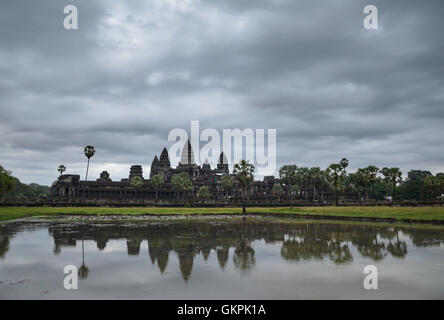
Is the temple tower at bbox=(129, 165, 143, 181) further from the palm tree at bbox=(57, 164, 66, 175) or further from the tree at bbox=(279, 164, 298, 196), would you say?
the tree at bbox=(279, 164, 298, 196)

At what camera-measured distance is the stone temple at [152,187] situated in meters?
104

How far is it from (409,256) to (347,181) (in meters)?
147

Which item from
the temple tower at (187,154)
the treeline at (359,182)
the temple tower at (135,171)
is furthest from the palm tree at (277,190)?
the temple tower at (135,171)

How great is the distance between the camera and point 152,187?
11075cm

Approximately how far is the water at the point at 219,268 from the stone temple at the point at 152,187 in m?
61.4

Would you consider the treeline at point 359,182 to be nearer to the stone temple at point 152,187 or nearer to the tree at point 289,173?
the tree at point 289,173

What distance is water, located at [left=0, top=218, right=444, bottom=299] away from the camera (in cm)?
918

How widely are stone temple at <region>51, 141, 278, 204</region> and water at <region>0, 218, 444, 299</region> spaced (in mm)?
61411

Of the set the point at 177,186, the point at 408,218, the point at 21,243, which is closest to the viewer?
the point at 21,243

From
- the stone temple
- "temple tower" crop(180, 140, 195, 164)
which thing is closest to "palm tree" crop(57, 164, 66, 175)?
the stone temple

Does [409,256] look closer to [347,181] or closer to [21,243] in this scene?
[21,243]

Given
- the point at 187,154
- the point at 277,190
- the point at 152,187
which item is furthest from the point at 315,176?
the point at 187,154

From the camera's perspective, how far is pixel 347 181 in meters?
153
